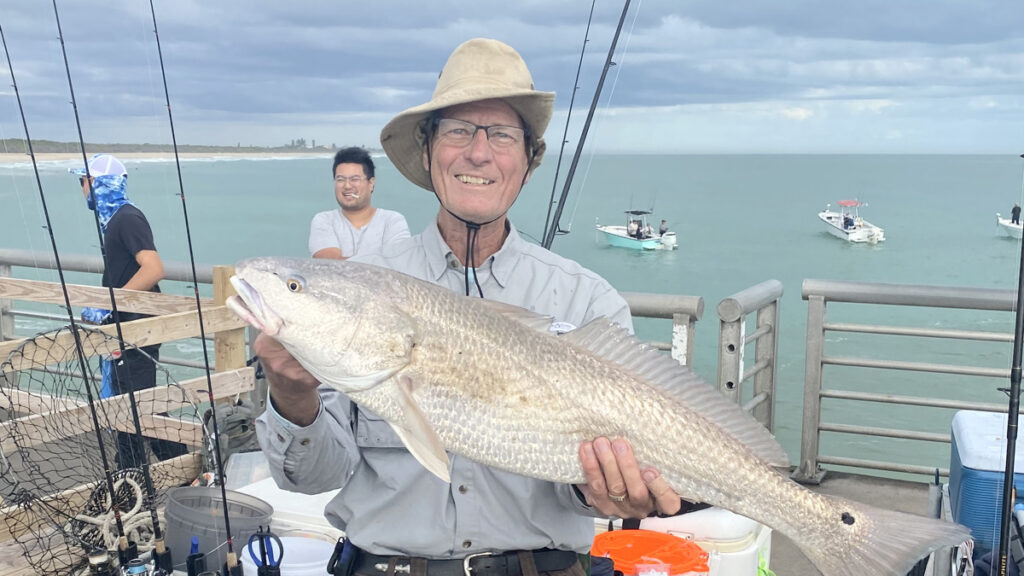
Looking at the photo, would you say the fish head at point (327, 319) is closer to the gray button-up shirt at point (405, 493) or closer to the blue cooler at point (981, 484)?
the gray button-up shirt at point (405, 493)

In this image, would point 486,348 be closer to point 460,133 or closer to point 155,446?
point 460,133

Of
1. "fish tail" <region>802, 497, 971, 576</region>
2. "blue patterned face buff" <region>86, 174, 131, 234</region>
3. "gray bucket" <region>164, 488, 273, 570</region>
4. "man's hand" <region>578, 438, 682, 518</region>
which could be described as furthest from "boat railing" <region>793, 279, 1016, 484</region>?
"blue patterned face buff" <region>86, 174, 131, 234</region>

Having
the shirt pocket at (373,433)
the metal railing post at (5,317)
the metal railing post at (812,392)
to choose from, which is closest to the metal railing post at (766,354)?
the metal railing post at (812,392)

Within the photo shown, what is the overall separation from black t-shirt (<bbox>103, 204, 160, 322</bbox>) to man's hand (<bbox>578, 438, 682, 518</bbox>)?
470cm

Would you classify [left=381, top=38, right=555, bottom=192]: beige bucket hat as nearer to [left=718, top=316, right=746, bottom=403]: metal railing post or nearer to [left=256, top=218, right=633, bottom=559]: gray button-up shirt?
[left=256, top=218, right=633, bottom=559]: gray button-up shirt

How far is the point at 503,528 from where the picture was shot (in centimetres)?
243

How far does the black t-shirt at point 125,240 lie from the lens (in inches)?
239

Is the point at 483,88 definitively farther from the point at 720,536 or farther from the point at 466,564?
the point at 720,536

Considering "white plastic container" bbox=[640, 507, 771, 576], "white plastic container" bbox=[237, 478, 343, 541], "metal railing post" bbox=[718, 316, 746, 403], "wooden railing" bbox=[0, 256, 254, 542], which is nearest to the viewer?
"white plastic container" bbox=[640, 507, 771, 576]

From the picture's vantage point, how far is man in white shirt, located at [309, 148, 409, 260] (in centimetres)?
671

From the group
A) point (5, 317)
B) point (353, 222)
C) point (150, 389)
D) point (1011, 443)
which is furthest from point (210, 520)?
point (5, 317)

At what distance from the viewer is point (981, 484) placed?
3559 mm

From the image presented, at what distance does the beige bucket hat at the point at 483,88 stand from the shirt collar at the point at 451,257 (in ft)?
1.19

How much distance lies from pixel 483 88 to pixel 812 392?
438 cm
